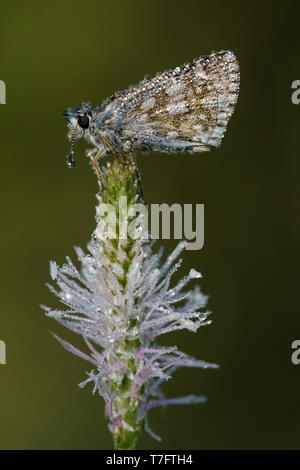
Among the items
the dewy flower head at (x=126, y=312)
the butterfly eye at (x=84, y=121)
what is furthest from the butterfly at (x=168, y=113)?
the dewy flower head at (x=126, y=312)

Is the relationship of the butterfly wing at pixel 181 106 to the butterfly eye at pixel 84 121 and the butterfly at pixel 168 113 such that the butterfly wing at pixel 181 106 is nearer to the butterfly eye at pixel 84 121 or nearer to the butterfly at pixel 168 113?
the butterfly at pixel 168 113

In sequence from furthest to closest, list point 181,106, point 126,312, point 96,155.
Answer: point 181,106 < point 96,155 < point 126,312

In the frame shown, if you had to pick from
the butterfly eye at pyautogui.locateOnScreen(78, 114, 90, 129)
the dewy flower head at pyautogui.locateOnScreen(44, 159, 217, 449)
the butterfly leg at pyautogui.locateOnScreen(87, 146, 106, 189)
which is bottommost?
the dewy flower head at pyautogui.locateOnScreen(44, 159, 217, 449)

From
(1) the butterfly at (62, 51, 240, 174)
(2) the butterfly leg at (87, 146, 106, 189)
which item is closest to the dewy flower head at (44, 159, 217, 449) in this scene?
(2) the butterfly leg at (87, 146, 106, 189)

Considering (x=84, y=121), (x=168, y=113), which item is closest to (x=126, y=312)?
(x=84, y=121)

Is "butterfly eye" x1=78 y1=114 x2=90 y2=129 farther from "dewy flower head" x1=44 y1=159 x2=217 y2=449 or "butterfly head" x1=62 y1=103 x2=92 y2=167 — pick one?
"dewy flower head" x1=44 y1=159 x2=217 y2=449

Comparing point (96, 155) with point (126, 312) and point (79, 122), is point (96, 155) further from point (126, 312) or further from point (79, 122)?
point (126, 312)
